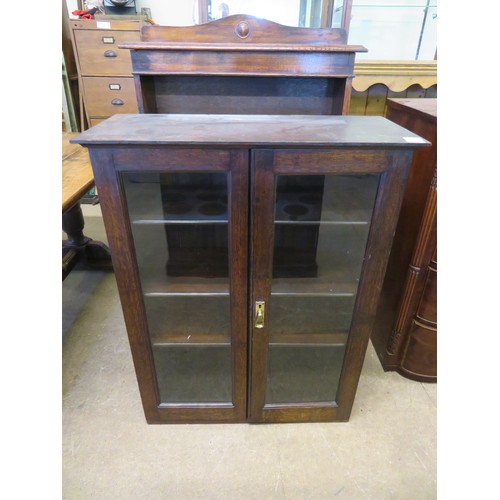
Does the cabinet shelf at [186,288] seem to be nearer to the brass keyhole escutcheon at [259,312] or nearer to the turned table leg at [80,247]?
the brass keyhole escutcheon at [259,312]

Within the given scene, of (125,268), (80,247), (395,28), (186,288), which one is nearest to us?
(125,268)

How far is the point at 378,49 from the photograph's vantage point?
2.02 meters

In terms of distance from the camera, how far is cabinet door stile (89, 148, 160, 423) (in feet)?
2.72

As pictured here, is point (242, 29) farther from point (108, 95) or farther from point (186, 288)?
point (108, 95)

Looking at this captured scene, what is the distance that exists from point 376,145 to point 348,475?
Result: 3.63 feet

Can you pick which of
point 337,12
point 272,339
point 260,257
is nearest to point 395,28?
point 337,12

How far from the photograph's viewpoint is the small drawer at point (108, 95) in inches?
Result: 103

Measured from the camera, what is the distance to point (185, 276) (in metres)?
1.14

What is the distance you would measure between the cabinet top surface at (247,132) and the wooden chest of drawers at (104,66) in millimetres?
1870

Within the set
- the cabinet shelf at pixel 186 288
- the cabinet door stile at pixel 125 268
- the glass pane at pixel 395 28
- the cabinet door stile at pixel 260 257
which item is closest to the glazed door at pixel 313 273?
the cabinet door stile at pixel 260 257

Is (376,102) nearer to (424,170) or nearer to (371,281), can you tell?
(424,170)

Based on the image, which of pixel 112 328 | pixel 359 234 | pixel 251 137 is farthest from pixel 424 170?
pixel 112 328

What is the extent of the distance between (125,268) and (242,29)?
1002 mm

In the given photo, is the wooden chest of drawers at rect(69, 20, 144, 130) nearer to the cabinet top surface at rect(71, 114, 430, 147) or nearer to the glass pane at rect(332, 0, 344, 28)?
the glass pane at rect(332, 0, 344, 28)
